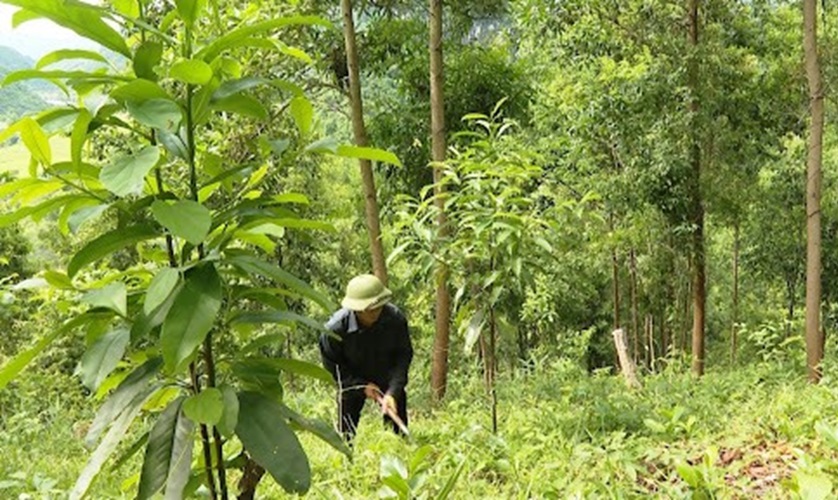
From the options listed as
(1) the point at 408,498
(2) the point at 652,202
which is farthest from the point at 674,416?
(2) the point at 652,202

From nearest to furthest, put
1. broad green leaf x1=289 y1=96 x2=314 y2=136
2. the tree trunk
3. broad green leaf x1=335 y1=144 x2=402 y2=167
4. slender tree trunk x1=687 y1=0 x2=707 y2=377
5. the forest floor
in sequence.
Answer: broad green leaf x1=335 y1=144 x2=402 y2=167, broad green leaf x1=289 y1=96 x2=314 y2=136, the forest floor, the tree trunk, slender tree trunk x1=687 y1=0 x2=707 y2=377

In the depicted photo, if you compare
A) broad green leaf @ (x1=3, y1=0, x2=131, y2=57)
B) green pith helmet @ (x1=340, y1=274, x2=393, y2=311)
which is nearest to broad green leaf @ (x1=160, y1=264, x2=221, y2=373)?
broad green leaf @ (x1=3, y1=0, x2=131, y2=57)

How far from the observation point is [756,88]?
11836mm

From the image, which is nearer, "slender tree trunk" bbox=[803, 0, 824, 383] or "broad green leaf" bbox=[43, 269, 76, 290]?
"broad green leaf" bbox=[43, 269, 76, 290]

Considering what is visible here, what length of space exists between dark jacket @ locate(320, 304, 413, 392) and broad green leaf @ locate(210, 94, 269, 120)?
3.10 meters

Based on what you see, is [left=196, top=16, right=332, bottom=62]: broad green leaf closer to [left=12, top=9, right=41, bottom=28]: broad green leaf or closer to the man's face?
[left=12, top=9, right=41, bottom=28]: broad green leaf

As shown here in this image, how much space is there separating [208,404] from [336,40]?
730 centimetres

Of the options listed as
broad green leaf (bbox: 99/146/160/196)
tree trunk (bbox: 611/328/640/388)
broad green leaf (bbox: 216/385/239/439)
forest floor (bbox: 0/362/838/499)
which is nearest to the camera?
broad green leaf (bbox: 99/146/160/196)

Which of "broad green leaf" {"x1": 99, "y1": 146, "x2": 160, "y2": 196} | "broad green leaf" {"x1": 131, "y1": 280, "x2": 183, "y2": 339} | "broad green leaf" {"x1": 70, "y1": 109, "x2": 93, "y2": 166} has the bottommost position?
"broad green leaf" {"x1": 131, "y1": 280, "x2": 183, "y2": 339}

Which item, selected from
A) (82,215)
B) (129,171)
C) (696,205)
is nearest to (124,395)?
(82,215)

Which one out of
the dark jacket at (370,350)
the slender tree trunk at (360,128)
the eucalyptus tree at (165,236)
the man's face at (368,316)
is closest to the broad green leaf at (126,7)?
the eucalyptus tree at (165,236)

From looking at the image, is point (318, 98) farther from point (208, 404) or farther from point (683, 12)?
point (208, 404)

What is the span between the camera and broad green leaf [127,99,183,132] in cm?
126

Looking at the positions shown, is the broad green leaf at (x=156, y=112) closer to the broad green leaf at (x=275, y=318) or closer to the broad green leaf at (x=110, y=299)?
the broad green leaf at (x=110, y=299)
